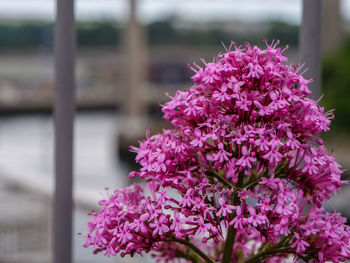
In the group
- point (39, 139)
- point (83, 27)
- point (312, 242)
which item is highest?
point (83, 27)

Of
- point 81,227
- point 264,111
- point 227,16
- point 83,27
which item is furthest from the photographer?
point 227,16

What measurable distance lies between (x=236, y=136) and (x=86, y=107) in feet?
83.9

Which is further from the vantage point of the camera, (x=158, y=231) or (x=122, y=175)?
(x=122, y=175)

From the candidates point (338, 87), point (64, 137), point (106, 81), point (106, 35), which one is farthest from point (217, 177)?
point (106, 81)

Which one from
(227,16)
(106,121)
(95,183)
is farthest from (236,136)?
(227,16)

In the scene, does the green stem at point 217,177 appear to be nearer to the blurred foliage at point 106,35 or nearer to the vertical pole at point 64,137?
the vertical pole at point 64,137

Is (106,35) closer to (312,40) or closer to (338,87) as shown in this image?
(338,87)

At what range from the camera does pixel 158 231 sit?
3.39ft

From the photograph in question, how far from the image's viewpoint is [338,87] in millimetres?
11078

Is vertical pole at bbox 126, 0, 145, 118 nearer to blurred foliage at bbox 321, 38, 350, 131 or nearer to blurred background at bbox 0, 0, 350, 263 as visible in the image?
blurred background at bbox 0, 0, 350, 263

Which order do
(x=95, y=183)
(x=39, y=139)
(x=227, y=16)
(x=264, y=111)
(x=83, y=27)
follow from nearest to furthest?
(x=264, y=111) < (x=95, y=183) < (x=39, y=139) < (x=83, y=27) < (x=227, y=16)

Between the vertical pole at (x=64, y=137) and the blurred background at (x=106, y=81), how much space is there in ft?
3.03

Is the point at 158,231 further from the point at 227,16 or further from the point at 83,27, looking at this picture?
the point at 227,16

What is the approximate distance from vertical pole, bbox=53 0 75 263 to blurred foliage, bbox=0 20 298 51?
2277 cm
